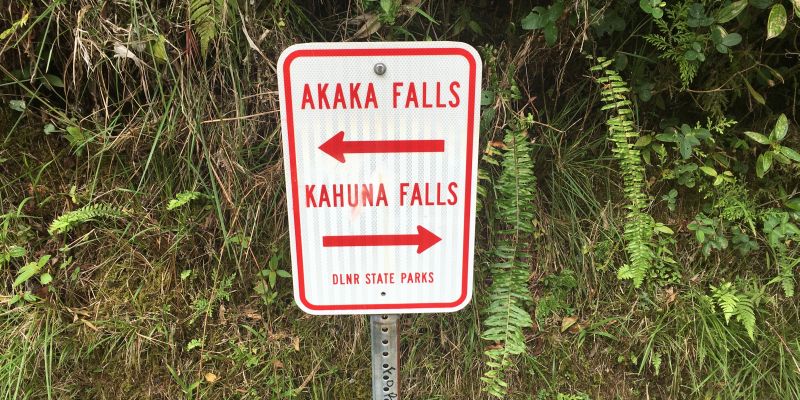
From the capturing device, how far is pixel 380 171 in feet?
3.67

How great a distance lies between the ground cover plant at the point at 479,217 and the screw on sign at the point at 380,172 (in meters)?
0.76

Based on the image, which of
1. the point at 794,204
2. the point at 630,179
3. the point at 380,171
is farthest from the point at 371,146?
the point at 794,204

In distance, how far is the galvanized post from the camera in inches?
49.9

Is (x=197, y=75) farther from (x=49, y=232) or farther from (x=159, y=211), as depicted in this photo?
(x=49, y=232)

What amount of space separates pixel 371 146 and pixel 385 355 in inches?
22.3

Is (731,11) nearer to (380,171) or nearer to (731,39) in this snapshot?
(731,39)

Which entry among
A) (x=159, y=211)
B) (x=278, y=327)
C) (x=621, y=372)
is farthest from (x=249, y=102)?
(x=621, y=372)

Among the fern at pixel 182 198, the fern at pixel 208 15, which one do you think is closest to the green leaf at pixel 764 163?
the fern at pixel 208 15

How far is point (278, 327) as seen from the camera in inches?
86.4

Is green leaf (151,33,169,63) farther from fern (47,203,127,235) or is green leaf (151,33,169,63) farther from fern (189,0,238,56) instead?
fern (47,203,127,235)

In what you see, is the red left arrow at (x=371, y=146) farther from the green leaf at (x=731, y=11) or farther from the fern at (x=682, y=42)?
the green leaf at (x=731, y=11)

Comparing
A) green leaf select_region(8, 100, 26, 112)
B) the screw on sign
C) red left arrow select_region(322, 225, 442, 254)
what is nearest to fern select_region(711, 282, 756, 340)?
the screw on sign

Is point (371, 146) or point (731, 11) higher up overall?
point (731, 11)

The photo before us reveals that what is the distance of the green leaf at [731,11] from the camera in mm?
1731
